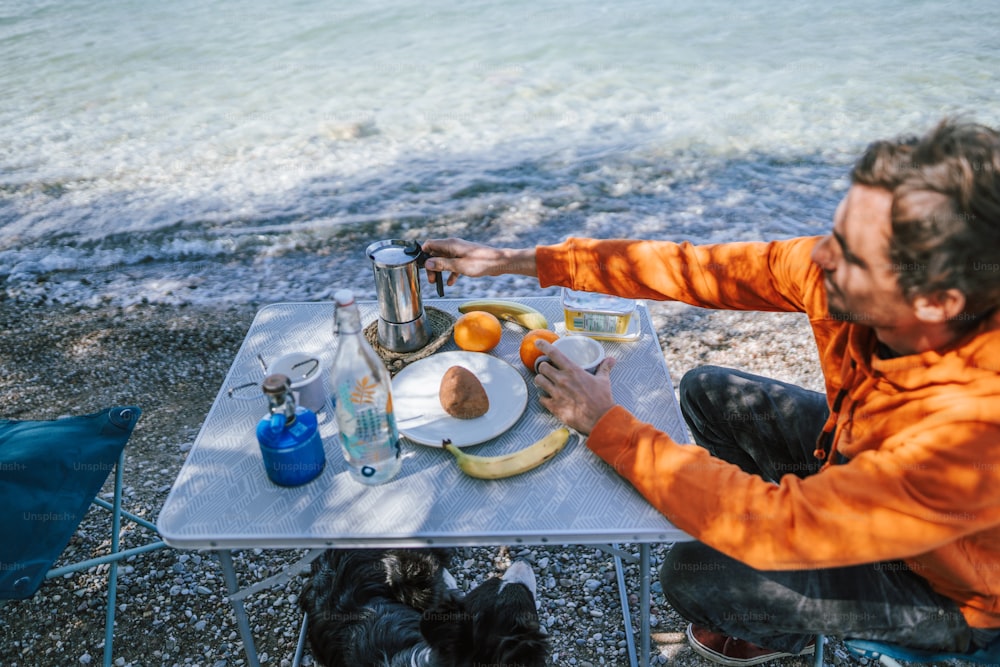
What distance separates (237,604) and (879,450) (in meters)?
1.86

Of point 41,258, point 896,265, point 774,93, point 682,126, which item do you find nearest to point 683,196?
point 682,126

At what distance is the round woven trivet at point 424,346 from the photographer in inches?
92.9

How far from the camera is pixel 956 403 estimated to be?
1570mm

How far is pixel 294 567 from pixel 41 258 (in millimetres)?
5200

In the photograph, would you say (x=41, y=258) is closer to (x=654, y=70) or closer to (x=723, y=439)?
(x=723, y=439)

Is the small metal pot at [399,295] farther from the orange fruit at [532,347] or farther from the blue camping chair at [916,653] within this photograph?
the blue camping chair at [916,653]

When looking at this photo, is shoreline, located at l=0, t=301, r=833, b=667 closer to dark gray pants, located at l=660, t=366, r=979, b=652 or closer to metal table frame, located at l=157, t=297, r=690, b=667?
metal table frame, located at l=157, t=297, r=690, b=667

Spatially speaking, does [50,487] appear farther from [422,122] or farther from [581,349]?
[422,122]

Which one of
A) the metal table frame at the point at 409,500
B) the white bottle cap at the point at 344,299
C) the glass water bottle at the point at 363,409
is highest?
the white bottle cap at the point at 344,299

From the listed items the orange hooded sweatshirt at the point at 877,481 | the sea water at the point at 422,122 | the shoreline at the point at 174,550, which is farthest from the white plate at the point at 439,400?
the sea water at the point at 422,122

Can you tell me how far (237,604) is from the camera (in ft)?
6.90

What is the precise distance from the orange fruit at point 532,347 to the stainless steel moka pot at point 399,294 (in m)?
0.37

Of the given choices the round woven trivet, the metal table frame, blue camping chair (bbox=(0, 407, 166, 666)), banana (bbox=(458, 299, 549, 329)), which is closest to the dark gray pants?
the metal table frame

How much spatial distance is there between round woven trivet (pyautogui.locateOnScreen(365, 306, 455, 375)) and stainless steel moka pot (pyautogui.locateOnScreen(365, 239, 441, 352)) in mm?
22
